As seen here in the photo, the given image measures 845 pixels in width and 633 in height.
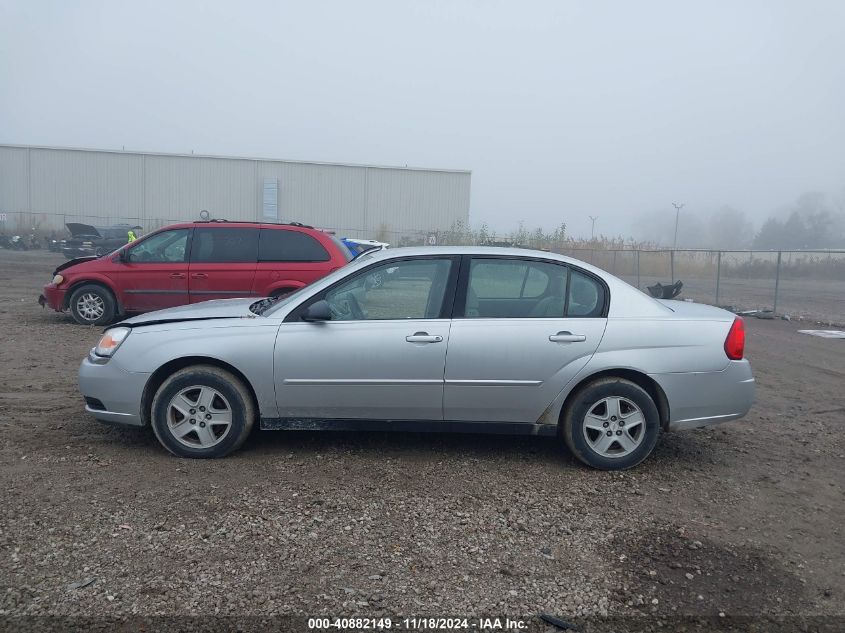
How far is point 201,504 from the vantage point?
439 centimetres

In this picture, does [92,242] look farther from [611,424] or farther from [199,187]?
[611,424]

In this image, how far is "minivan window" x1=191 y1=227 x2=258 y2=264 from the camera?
10.6 meters

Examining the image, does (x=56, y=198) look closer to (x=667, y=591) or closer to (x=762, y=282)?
(x=762, y=282)

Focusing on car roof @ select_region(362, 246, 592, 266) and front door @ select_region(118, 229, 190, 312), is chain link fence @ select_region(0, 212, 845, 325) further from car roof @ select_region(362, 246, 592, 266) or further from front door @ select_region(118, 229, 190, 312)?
car roof @ select_region(362, 246, 592, 266)

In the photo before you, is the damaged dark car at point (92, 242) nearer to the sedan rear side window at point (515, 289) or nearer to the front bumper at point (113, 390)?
the front bumper at point (113, 390)

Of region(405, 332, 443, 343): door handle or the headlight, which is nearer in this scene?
region(405, 332, 443, 343): door handle

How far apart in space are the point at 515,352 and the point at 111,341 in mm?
2930

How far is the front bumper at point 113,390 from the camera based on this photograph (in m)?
5.17

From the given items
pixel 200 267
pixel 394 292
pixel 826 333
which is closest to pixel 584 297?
pixel 394 292

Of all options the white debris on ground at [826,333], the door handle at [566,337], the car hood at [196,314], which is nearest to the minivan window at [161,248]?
the car hood at [196,314]

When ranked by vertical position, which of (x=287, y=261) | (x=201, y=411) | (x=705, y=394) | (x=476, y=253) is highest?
(x=476, y=253)

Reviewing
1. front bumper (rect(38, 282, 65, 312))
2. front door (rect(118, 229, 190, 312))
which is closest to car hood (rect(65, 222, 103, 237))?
front bumper (rect(38, 282, 65, 312))

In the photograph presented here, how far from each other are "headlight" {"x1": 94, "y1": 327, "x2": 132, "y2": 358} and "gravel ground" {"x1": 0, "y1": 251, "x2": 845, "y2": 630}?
732 millimetres

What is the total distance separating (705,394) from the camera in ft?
17.1
